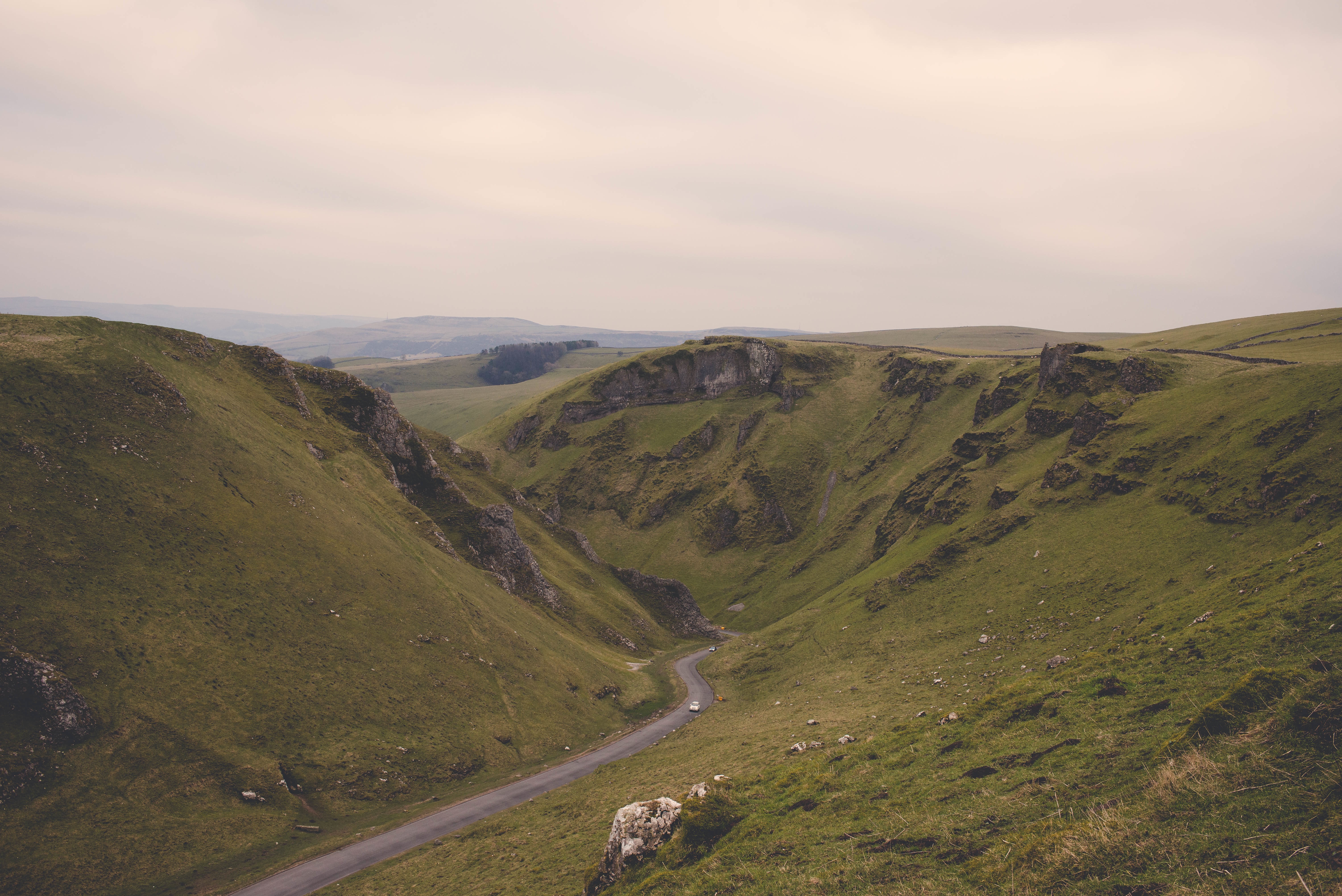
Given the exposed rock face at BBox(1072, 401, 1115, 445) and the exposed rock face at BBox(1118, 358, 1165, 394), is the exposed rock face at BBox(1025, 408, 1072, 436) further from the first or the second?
the exposed rock face at BBox(1118, 358, 1165, 394)

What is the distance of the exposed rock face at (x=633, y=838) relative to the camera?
2417 centimetres

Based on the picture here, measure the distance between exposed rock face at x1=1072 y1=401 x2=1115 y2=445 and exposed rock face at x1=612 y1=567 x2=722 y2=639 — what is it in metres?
83.9

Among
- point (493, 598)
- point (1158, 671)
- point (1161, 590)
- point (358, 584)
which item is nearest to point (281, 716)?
point (358, 584)

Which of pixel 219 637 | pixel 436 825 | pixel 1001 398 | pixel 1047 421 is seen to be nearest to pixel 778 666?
pixel 436 825

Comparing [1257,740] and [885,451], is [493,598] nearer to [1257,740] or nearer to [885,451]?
[1257,740]

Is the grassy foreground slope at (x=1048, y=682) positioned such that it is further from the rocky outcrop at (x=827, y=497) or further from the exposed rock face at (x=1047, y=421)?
the rocky outcrop at (x=827, y=497)

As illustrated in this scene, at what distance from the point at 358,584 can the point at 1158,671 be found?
7146 centimetres

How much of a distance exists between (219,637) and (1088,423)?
11771 centimetres

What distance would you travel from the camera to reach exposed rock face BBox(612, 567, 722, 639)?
139750mm

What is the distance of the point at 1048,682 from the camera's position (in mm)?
29609

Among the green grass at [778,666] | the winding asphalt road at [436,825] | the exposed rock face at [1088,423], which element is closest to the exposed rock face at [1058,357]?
the green grass at [778,666]

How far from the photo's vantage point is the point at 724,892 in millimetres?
19484

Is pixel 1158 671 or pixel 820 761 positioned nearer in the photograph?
pixel 1158 671

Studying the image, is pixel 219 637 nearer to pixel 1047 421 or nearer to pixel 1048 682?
pixel 1048 682
